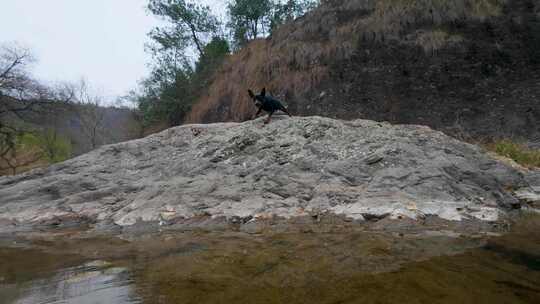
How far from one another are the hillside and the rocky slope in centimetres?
683

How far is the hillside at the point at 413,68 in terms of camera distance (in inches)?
571

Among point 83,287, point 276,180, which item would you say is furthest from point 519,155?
point 83,287

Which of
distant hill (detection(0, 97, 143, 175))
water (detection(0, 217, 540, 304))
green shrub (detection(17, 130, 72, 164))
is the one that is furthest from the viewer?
green shrub (detection(17, 130, 72, 164))

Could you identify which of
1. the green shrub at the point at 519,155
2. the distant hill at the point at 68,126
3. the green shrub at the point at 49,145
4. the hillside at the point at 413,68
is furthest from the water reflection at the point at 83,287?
the green shrub at the point at 49,145

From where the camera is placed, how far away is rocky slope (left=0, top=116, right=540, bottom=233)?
19.2 feet

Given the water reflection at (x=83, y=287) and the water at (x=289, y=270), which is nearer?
the water at (x=289, y=270)

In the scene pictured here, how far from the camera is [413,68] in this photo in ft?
53.4

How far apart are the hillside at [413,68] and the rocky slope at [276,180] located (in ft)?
22.4

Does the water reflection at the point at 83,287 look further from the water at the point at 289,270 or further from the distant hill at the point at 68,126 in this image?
the distant hill at the point at 68,126

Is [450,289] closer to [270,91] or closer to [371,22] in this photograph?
[270,91]

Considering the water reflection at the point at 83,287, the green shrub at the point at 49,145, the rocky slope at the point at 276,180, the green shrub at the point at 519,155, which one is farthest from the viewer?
the green shrub at the point at 49,145

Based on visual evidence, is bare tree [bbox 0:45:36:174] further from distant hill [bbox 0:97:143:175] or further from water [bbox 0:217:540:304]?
water [bbox 0:217:540:304]

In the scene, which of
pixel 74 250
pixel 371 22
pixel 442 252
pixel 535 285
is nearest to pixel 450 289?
pixel 535 285

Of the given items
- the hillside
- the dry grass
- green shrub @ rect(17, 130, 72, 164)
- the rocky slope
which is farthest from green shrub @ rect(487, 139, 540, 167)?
green shrub @ rect(17, 130, 72, 164)
